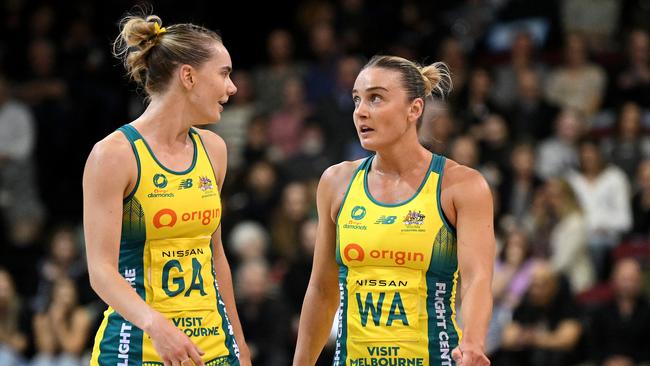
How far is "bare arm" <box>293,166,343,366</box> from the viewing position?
5.42 m

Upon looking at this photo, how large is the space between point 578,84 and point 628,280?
138 inches

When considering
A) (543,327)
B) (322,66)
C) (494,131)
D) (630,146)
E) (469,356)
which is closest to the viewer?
(469,356)

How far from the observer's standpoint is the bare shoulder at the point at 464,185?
5.09m

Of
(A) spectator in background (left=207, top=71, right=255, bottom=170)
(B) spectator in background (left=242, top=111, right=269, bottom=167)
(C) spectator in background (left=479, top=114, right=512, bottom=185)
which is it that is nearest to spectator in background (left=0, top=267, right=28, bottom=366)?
(B) spectator in background (left=242, top=111, right=269, bottom=167)

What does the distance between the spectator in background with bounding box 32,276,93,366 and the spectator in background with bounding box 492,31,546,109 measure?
16.5ft

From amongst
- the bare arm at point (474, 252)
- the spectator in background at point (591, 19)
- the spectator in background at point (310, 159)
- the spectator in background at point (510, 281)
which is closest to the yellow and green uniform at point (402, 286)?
the bare arm at point (474, 252)

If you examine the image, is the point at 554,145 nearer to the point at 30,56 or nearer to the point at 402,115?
the point at 30,56

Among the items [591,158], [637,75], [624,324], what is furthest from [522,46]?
[624,324]

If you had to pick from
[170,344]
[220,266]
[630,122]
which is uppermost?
[630,122]

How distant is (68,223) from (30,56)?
2.04 metres

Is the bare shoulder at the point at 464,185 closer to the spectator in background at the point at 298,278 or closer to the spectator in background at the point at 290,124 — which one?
the spectator in background at the point at 298,278

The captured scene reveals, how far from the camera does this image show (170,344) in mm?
4609

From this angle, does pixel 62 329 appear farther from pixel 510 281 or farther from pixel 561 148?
pixel 561 148

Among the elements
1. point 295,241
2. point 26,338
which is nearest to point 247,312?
point 295,241
